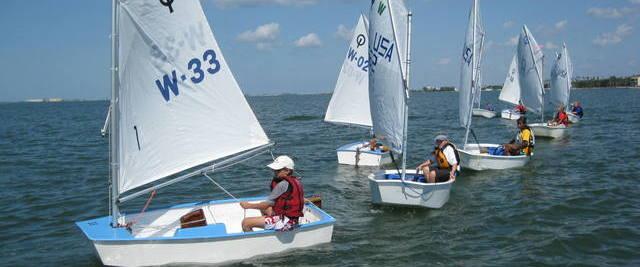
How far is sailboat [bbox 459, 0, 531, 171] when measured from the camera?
16.7m

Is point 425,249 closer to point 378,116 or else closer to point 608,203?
point 378,116

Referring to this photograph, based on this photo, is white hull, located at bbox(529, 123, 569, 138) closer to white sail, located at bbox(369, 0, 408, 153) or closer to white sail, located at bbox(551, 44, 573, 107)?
white sail, located at bbox(551, 44, 573, 107)

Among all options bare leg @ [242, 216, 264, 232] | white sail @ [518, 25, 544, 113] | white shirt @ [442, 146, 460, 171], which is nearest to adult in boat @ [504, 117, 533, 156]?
white shirt @ [442, 146, 460, 171]

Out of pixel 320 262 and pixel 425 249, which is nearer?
pixel 320 262

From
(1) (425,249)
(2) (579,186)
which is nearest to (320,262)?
(1) (425,249)

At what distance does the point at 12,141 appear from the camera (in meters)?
33.3

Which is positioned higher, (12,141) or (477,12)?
(477,12)

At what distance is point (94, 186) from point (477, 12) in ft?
44.8

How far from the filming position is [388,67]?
11.7 metres

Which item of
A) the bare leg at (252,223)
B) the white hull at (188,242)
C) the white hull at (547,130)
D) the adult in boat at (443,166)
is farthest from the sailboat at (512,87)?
the bare leg at (252,223)

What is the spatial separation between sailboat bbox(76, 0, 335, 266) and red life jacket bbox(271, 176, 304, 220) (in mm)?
295

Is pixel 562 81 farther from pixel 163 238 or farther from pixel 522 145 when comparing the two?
pixel 163 238

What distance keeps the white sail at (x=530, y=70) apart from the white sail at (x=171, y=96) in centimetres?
A: 2377

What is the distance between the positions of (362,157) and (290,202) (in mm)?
9806
